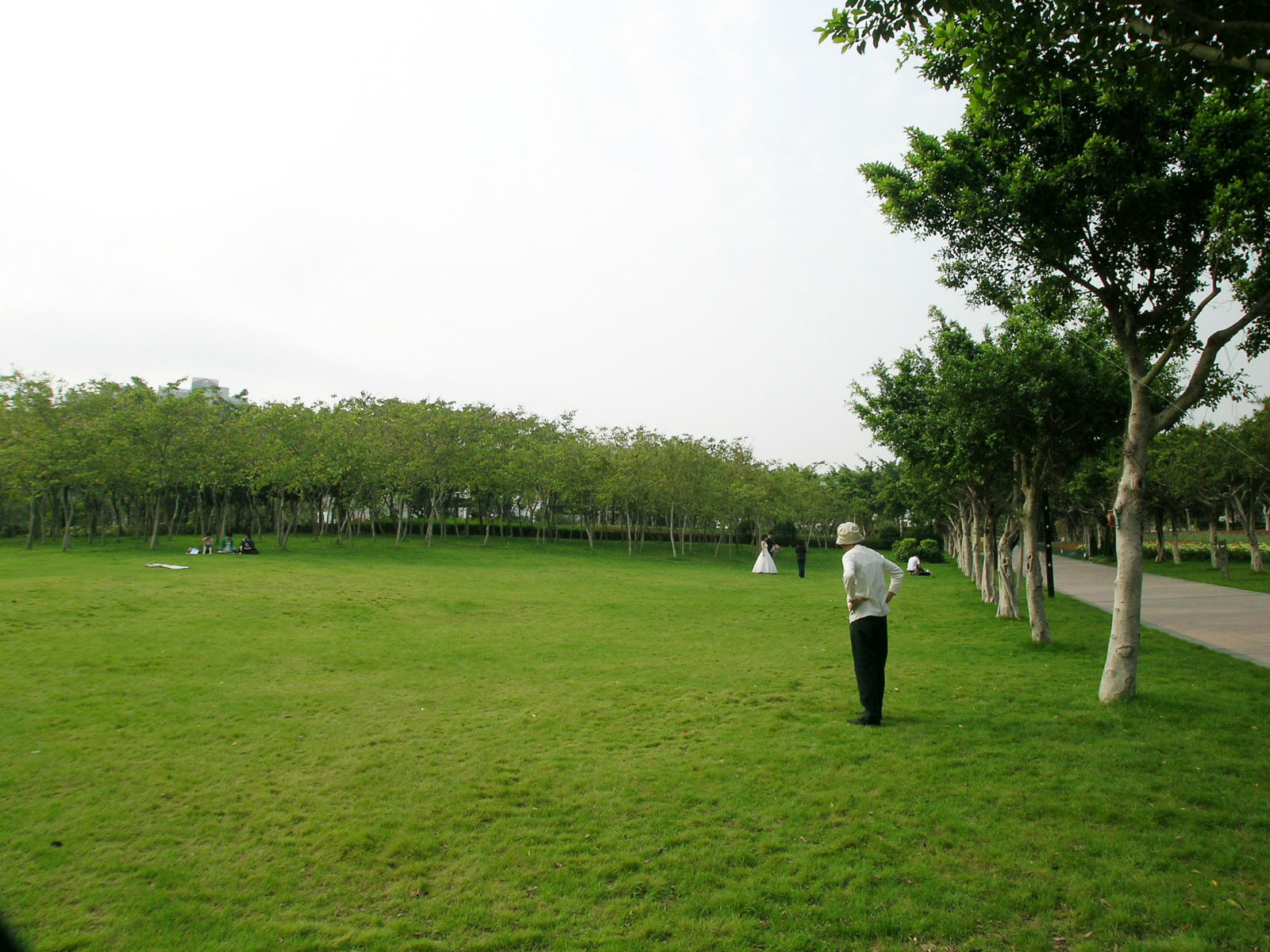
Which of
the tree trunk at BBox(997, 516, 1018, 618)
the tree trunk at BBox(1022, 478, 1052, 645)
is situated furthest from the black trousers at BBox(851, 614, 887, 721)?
the tree trunk at BBox(997, 516, 1018, 618)

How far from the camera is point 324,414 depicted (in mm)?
46062

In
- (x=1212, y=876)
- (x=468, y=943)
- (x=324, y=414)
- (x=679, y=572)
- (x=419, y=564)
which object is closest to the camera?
(x=468, y=943)

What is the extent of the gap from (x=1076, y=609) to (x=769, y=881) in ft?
59.9

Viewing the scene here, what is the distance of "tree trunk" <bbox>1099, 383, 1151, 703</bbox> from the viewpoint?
27.5 ft

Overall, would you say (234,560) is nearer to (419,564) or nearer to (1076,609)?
(419,564)

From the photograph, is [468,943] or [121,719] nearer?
[468,943]

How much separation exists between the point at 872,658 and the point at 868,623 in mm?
366

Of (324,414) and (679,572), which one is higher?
(324,414)

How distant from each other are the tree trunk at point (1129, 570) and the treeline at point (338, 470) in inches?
962

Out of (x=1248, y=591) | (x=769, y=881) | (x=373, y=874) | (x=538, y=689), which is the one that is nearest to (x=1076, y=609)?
(x=1248, y=591)

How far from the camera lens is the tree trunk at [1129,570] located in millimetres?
8383

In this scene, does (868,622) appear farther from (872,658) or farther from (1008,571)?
(1008,571)

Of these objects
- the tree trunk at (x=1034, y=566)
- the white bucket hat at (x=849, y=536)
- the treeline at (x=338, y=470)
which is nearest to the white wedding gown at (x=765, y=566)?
the treeline at (x=338, y=470)

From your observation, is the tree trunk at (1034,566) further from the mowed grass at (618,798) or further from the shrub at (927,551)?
the shrub at (927,551)
